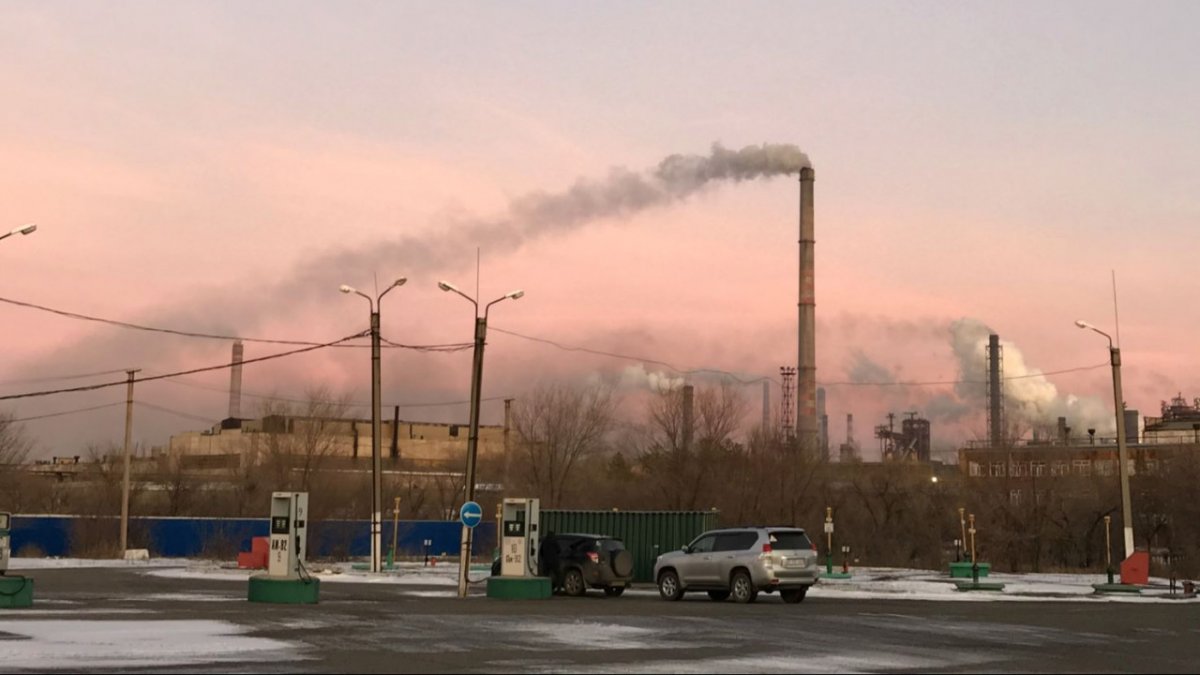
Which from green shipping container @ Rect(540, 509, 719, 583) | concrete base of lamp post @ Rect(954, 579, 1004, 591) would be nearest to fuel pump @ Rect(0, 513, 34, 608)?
green shipping container @ Rect(540, 509, 719, 583)

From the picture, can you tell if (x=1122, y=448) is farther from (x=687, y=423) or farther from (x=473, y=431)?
(x=687, y=423)

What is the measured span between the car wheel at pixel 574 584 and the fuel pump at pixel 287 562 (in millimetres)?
7804

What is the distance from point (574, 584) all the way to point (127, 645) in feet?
58.6

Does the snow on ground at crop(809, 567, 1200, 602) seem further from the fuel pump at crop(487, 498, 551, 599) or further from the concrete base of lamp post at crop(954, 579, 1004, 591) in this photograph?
the fuel pump at crop(487, 498, 551, 599)

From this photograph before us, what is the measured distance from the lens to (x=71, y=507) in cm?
8912

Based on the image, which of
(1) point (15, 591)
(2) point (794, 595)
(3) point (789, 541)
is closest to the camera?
(1) point (15, 591)

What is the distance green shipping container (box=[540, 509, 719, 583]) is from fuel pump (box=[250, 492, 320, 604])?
14.1 metres

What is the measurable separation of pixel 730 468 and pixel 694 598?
42272 millimetres

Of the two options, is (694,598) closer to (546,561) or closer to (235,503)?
(546,561)

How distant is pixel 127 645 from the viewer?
17766 millimetres

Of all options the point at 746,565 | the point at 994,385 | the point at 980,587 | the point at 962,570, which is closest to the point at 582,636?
the point at 746,565

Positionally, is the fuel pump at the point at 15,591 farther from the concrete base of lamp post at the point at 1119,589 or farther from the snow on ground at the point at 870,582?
the concrete base of lamp post at the point at 1119,589

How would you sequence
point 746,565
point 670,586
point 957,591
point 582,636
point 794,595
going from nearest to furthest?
point 582,636 < point 746,565 < point 794,595 < point 670,586 < point 957,591

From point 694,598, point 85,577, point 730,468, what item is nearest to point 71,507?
point 730,468
